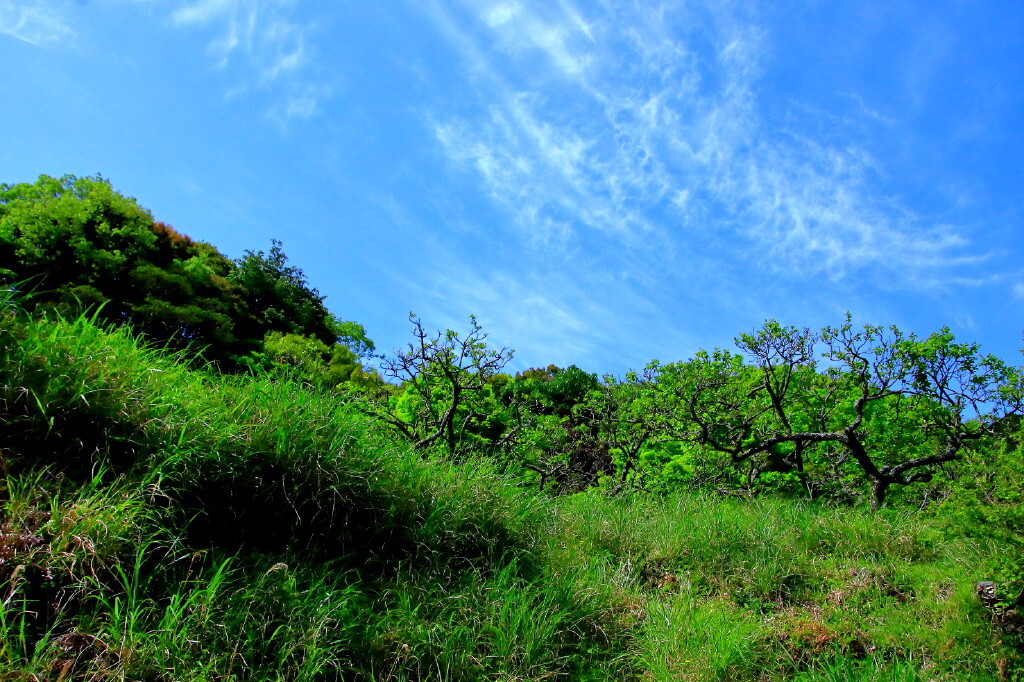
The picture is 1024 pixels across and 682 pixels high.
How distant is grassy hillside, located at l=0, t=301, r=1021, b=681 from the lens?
285 cm

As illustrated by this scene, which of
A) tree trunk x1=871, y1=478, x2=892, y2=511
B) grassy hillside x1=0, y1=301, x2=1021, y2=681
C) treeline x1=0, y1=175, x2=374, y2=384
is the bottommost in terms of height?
grassy hillside x1=0, y1=301, x2=1021, y2=681

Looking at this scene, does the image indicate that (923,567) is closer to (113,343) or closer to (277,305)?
(113,343)

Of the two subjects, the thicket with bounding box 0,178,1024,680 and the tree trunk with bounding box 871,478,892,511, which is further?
the tree trunk with bounding box 871,478,892,511

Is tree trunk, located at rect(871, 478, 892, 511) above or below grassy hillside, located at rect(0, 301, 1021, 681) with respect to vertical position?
above

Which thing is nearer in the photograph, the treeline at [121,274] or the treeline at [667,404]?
the treeline at [667,404]

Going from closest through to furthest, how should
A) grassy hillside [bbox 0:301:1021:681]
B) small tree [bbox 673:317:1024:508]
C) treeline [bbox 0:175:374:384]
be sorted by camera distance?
grassy hillside [bbox 0:301:1021:681], small tree [bbox 673:317:1024:508], treeline [bbox 0:175:374:384]

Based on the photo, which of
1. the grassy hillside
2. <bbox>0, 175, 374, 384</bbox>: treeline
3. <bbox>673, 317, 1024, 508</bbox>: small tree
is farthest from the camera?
<bbox>0, 175, 374, 384</bbox>: treeline

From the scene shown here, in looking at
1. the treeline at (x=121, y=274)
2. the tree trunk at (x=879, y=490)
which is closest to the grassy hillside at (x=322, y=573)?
the tree trunk at (x=879, y=490)

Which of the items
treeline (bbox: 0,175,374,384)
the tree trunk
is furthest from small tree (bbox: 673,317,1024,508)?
treeline (bbox: 0,175,374,384)

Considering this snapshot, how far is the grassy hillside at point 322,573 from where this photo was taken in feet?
9.36

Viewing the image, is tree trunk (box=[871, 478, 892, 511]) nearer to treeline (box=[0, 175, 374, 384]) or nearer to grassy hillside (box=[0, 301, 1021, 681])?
grassy hillside (box=[0, 301, 1021, 681])

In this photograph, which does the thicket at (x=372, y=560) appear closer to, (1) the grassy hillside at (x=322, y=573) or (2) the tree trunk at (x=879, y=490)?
(1) the grassy hillside at (x=322, y=573)

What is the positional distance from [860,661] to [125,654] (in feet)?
14.1

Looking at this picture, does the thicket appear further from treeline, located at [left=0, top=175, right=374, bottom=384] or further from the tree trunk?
treeline, located at [left=0, top=175, right=374, bottom=384]
